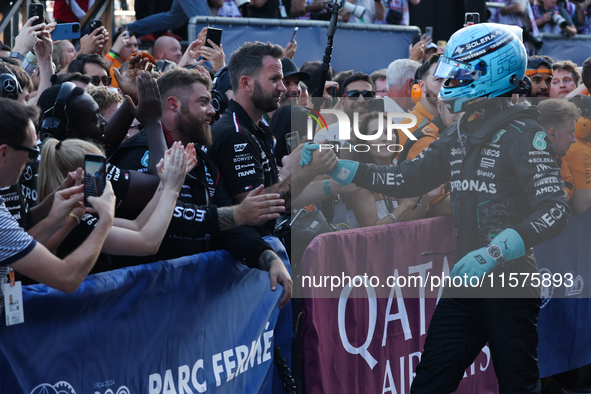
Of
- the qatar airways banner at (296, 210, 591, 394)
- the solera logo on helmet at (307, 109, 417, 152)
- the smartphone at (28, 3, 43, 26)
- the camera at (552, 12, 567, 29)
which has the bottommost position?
the qatar airways banner at (296, 210, 591, 394)

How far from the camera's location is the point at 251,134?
13.7ft

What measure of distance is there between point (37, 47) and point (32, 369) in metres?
3.07

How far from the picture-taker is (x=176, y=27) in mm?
9234

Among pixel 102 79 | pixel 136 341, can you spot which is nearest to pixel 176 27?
pixel 102 79

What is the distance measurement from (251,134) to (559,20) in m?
11.3

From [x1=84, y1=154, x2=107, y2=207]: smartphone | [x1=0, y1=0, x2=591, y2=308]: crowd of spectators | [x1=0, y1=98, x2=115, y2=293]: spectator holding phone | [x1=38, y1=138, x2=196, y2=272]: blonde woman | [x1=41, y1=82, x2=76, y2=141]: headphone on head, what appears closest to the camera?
[x1=0, y1=98, x2=115, y2=293]: spectator holding phone

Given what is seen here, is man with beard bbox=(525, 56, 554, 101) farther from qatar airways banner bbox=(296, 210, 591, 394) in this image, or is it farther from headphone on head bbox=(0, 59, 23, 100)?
headphone on head bbox=(0, 59, 23, 100)

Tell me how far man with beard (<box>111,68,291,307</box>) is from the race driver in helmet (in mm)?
553

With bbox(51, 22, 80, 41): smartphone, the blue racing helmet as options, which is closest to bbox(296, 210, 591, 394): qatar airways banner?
the blue racing helmet

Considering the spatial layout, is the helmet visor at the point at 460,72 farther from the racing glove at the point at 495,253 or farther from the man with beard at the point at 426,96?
the man with beard at the point at 426,96

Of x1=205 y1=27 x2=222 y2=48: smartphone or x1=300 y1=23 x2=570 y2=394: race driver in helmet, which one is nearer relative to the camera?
x1=300 y1=23 x2=570 y2=394: race driver in helmet

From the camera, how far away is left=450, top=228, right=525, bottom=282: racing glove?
11.6 feet

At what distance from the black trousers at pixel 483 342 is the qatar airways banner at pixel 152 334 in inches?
36.3

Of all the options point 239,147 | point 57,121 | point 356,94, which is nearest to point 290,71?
point 356,94
